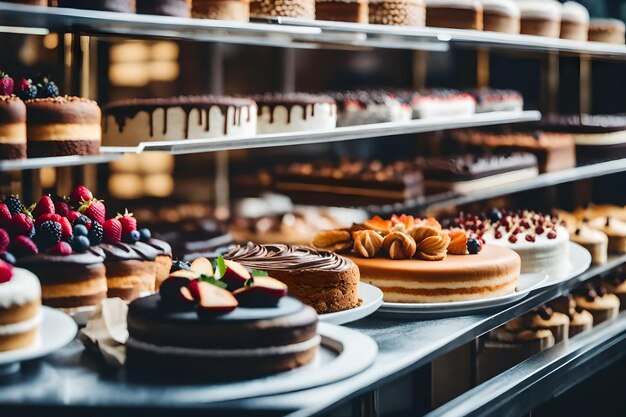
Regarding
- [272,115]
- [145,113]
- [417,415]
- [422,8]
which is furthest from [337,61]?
[417,415]

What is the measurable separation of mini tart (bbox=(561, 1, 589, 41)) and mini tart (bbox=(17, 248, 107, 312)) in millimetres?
3324

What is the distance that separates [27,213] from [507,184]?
3.02 meters

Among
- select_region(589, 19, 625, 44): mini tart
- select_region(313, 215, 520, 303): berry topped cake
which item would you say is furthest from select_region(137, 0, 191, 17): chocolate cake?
select_region(589, 19, 625, 44): mini tart

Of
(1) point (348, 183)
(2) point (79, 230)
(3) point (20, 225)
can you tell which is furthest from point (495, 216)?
(3) point (20, 225)

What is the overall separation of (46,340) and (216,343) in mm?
371

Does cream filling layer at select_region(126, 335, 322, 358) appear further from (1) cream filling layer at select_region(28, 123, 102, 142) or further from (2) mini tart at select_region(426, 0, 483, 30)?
(2) mini tart at select_region(426, 0, 483, 30)

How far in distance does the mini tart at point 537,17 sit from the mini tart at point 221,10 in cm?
210

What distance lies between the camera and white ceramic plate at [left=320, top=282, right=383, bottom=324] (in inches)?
95.1

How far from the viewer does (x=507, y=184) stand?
494cm

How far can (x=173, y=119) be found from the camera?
3.02 meters

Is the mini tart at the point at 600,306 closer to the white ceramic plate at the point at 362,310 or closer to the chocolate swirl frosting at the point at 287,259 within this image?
the white ceramic plate at the point at 362,310

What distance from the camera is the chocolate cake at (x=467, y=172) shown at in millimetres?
4828

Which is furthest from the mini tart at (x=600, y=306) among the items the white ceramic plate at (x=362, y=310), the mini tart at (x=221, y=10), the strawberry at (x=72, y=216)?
the strawberry at (x=72, y=216)

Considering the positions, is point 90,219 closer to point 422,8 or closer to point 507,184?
point 422,8
